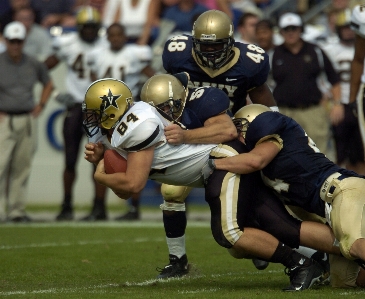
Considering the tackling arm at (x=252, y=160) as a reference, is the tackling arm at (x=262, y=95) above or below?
above

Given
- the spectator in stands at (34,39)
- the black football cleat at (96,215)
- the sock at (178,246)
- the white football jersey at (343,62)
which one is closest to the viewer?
the sock at (178,246)

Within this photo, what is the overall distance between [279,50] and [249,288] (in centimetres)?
445

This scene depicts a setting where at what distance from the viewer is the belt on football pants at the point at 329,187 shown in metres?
4.61

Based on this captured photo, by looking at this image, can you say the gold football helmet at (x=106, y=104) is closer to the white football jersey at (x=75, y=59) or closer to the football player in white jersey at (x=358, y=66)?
the football player in white jersey at (x=358, y=66)

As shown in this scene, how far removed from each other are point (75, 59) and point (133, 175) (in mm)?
5000

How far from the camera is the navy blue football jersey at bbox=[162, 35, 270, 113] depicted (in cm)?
562

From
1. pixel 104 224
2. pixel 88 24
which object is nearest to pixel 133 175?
pixel 104 224

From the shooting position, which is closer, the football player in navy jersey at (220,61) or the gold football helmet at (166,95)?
the gold football helmet at (166,95)

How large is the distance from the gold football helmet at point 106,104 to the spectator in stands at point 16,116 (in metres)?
4.37

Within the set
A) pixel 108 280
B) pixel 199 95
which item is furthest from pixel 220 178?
pixel 108 280

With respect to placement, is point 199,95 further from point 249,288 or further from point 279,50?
point 279,50

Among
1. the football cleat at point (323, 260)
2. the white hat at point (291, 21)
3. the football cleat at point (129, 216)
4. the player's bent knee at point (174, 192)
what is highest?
the white hat at point (291, 21)

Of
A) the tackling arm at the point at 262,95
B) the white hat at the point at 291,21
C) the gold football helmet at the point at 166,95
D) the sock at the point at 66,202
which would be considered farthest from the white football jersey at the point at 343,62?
the gold football helmet at the point at 166,95

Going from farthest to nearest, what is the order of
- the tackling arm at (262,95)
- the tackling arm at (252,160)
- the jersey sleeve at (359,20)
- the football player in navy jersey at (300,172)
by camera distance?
the jersey sleeve at (359,20) < the tackling arm at (262,95) < the tackling arm at (252,160) < the football player in navy jersey at (300,172)
